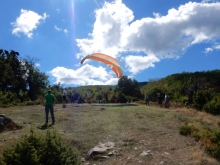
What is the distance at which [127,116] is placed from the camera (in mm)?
18219

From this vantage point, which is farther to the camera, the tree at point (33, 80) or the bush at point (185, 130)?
the tree at point (33, 80)

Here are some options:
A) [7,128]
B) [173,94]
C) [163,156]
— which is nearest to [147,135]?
[163,156]

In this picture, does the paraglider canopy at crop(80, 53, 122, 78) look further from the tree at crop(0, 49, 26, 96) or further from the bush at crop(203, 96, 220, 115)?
the tree at crop(0, 49, 26, 96)

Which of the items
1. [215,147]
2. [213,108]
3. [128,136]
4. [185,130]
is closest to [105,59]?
[128,136]

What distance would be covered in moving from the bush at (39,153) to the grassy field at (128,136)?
9.06 ft

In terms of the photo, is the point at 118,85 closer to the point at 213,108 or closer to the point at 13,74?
the point at 13,74

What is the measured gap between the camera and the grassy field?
10609 millimetres

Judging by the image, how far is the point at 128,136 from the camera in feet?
43.3

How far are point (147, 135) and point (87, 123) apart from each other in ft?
12.5

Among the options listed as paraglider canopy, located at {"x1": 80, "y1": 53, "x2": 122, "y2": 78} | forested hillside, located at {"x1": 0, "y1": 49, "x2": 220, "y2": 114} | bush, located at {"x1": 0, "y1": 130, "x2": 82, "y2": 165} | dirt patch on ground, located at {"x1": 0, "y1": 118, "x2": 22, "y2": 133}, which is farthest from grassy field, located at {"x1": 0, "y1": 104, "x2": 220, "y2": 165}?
forested hillside, located at {"x1": 0, "y1": 49, "x2": 220, "y2": 114}

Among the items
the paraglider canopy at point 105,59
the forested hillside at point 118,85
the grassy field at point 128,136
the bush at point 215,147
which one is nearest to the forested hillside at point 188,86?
the forested hillside at point 118,85

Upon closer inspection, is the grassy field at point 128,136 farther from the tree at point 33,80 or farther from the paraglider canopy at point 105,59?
the tree at point 33,80

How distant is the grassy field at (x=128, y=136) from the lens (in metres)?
10.6

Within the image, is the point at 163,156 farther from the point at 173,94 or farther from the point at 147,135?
the point at 173,94
